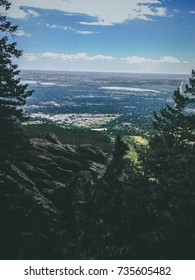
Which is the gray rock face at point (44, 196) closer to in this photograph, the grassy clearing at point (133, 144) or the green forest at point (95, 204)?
the green forest at point (95, 204)

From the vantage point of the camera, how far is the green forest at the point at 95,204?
23312mm

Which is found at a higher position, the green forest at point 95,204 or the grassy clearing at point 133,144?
the green forest at point 95,204

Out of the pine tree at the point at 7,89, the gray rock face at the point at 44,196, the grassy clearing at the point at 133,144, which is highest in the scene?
the pine tree at the point at 7,89

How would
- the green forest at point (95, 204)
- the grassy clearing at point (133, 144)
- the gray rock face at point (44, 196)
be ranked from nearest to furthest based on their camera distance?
1. the gray rock face at point (44, 196)
2. the green forest at point (95, 204)
3. the grassy clearing at point (133, 144)

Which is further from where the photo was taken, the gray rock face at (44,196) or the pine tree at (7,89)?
the pine tree at (7,89)

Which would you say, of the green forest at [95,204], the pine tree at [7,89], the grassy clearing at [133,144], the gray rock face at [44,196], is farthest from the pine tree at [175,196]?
the grassy clearing at [133,144]

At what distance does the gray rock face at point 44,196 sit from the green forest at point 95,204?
0.08 m

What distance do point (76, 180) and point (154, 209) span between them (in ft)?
41.2

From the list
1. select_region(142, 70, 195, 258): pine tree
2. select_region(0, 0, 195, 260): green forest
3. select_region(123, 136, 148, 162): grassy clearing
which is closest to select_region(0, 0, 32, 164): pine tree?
select_region(0, 0, 195, 260): green forest

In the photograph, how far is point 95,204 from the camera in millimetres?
27344

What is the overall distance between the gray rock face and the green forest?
8 cm

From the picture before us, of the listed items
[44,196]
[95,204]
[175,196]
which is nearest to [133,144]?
[44,196]
